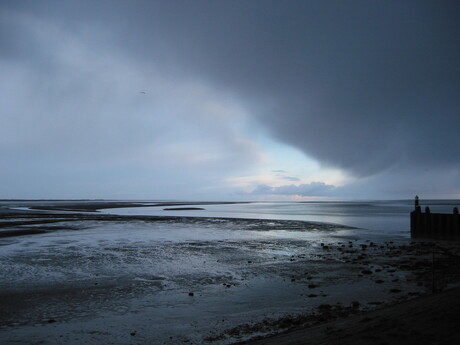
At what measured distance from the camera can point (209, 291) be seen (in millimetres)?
12812

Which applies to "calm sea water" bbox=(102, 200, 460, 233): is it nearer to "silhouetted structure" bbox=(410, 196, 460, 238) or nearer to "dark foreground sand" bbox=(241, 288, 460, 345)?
"silhouetted structure" bbox=(410, 196, 460, 238)

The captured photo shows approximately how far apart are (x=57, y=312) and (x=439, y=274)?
16.2m

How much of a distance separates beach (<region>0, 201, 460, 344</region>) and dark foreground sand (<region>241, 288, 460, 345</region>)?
0.21 feet

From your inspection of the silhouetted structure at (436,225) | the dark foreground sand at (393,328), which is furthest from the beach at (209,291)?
the silhouetted structure at (436,225)

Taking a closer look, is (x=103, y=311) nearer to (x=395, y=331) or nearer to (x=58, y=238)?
(x=395, y=331)

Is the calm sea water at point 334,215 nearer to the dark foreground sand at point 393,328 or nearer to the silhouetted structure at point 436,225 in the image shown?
the silhouetted structure at point 436,225

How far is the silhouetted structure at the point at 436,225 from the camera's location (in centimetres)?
3219

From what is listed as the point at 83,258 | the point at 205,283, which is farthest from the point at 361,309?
the point at 83,258

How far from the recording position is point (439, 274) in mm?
15008

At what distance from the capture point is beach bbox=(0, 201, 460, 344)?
866cm

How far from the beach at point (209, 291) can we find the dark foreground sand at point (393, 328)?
0.21 feet

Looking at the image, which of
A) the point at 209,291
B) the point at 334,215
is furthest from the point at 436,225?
the point at 334,215

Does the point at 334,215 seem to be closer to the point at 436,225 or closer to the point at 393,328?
the point at 436,225

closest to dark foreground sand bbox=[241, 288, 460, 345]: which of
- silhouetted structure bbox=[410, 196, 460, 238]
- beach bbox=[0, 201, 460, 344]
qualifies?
beach bbox=[0, 201, 460, 344]
